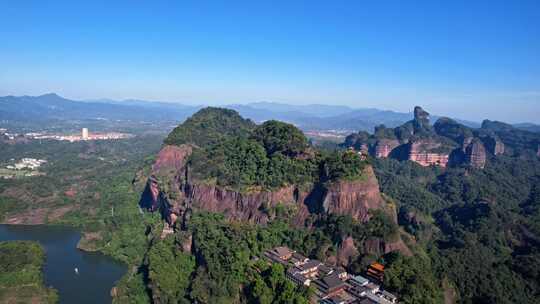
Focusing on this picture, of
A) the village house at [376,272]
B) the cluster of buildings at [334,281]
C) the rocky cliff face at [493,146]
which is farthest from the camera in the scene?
the rocky cliff face at [493,146]

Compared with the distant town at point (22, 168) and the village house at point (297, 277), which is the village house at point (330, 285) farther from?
the distant town at point (22, 168)

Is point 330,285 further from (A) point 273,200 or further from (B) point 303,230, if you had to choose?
(A) point 273,200

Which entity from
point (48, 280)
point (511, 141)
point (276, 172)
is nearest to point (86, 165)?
point (48, 280)

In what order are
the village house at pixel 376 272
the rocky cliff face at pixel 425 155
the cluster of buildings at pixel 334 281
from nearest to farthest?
the cluster of buildings at pixel 334 281
the village house at pixel 376 272
the rocky cliff face at pixel 425 155

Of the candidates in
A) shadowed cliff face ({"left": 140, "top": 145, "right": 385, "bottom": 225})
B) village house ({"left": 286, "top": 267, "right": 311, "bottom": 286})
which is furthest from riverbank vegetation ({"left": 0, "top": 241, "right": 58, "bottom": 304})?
village house ({"left": 286, "top": 267, "right": 311, "bottom": 286})

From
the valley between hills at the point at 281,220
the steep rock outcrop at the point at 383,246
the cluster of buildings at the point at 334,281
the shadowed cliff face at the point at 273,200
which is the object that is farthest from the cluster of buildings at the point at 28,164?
the steep rock outcrop at the point at 383,246

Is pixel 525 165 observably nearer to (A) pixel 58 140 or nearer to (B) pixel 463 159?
(B) pixel 463 159
